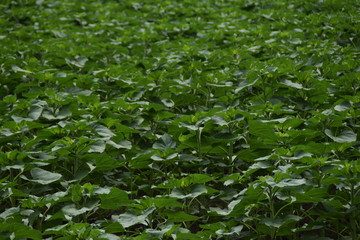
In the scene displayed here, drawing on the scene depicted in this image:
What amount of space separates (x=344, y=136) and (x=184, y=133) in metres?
1.05

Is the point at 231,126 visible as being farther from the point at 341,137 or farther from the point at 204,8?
the point at 204,8

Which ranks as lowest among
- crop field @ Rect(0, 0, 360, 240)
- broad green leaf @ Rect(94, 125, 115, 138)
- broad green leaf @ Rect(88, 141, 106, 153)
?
crop field @ Rect(0, 0, 360, 240)

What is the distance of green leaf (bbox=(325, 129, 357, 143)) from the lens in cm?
289

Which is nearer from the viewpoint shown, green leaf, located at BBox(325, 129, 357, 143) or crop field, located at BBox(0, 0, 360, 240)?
crop field, located at BBox(0, 0, 360, 240)

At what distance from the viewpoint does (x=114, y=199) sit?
98.3 inches

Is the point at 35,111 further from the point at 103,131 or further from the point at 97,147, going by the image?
the point at 97,147

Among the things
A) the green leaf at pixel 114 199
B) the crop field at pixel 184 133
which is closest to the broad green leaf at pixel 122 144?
the crop field at pixel 184 133

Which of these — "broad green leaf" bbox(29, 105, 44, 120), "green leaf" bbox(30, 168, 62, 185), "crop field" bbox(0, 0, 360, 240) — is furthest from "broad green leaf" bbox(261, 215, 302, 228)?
"broad green leaf" bbox(29, 105, 44, 120)

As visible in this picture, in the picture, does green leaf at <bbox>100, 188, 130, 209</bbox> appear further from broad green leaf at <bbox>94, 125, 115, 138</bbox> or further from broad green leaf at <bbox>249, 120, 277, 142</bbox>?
broad green leaf at <bbox>249, 120, 277, 142</bbox>

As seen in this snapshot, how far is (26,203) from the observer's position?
95.3 inches

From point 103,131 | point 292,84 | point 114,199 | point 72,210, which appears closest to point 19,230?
point 72,210

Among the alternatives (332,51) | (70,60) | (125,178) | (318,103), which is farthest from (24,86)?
(332,51)

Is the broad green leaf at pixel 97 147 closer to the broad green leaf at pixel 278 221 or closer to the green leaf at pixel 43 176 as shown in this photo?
the green leaf at pixel 43 176

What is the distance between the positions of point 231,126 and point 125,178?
29.1 inches
